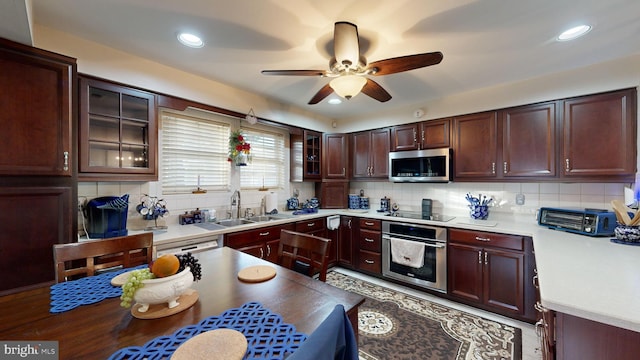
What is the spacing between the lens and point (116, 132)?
2078 mm

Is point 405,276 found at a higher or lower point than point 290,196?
lower

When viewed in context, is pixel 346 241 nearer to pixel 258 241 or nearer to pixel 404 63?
pixel 258 241

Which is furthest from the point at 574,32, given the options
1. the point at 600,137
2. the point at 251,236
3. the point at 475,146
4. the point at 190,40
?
the point at 251,236

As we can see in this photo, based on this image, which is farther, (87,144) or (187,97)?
(187,97)

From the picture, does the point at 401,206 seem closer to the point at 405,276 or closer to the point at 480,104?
the point at 405,276

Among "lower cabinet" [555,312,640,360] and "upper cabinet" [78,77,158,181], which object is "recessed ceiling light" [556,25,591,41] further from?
"upper cabinet" [78,77,158,181]

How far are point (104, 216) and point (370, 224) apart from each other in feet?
9.10

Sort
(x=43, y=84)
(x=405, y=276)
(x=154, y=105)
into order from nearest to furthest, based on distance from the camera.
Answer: (x=43, y=84) → (x=154, y=105) → (x=405, y=276)

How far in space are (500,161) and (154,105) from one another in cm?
355

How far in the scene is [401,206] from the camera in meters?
3.74

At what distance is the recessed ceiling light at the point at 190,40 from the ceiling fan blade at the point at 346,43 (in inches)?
42.3

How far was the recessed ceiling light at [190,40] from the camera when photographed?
182 centimetres

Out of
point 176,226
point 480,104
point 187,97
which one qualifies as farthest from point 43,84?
point 480,104

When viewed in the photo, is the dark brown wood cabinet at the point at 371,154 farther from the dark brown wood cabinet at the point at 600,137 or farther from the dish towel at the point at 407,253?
the dark brown wood cabinet at the point at 600,137
